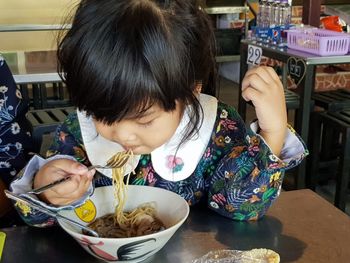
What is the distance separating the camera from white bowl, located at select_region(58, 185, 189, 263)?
714mm

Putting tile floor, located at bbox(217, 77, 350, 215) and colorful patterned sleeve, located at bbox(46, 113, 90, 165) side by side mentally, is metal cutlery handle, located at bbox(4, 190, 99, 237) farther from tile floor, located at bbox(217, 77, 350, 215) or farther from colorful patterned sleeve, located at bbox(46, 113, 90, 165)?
tile floor, located at bbox(217, 77, 350, 215)

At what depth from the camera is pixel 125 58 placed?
756mm

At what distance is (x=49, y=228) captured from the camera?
0.90 metres

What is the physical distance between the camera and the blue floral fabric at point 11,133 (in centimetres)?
122

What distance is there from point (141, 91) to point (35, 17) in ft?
14.4

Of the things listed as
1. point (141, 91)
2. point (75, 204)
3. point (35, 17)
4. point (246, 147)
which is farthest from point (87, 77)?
point (35, 17)

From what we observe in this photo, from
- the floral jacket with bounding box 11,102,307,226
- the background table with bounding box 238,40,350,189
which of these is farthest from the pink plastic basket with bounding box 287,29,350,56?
the floral jacket with bounding box 11,102,307,226

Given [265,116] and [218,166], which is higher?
[265,116]

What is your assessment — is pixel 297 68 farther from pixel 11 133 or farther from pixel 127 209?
pixel 127 209

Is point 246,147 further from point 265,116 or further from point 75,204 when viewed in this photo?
point 75,204

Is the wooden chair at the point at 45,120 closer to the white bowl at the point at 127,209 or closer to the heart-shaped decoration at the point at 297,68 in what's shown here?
the white bowl at the point at 127,209

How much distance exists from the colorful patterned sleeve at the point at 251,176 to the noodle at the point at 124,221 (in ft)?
0.49

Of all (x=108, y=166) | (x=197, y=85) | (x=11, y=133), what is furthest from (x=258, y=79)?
(x=11, y=133)

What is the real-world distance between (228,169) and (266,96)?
0.21 m
